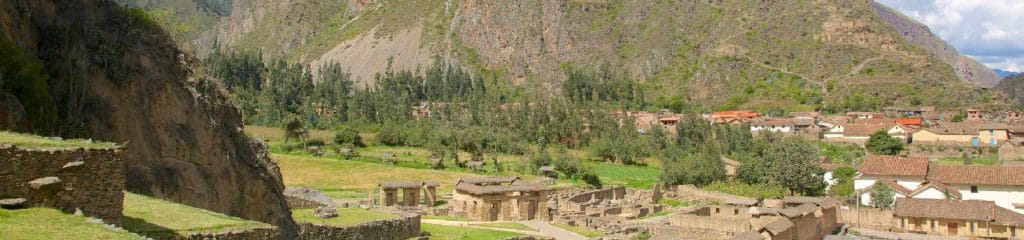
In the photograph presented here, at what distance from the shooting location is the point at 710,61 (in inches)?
5807

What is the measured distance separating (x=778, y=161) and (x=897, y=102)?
241ft

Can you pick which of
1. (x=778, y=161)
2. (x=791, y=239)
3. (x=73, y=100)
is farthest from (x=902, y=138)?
(x=73, y=100)

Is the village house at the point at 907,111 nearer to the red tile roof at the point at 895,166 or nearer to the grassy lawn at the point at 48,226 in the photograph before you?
the red tile roof at the point at 895,166

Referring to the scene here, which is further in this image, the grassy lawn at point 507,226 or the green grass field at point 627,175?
the green grass field at point 627,175

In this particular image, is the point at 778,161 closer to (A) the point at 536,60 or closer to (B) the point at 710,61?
(B) the point at 710,61

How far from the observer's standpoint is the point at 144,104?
19922mm

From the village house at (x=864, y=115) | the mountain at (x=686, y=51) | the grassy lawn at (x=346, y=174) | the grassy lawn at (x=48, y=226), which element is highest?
the mountain at (x=686, y=51)

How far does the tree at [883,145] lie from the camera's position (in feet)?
273

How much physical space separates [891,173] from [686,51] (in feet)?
341

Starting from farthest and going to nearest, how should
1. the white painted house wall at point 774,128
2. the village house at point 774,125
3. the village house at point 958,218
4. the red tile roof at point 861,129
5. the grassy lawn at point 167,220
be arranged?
the village house at point 774,125 → the white painted house wall at point 774,128 → the red tile roof at point 861,129 → the village house at point 958,218 → the grassy lawn at point 167,220

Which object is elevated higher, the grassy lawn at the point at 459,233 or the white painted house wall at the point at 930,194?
the white painted house wall at the point at 930,194

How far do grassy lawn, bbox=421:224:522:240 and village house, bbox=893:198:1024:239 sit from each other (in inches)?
869

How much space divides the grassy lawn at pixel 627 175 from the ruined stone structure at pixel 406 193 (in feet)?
80.5

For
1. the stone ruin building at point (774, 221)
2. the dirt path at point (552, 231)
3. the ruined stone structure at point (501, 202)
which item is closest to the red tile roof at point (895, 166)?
the stone ruin building at point (774, 221)
